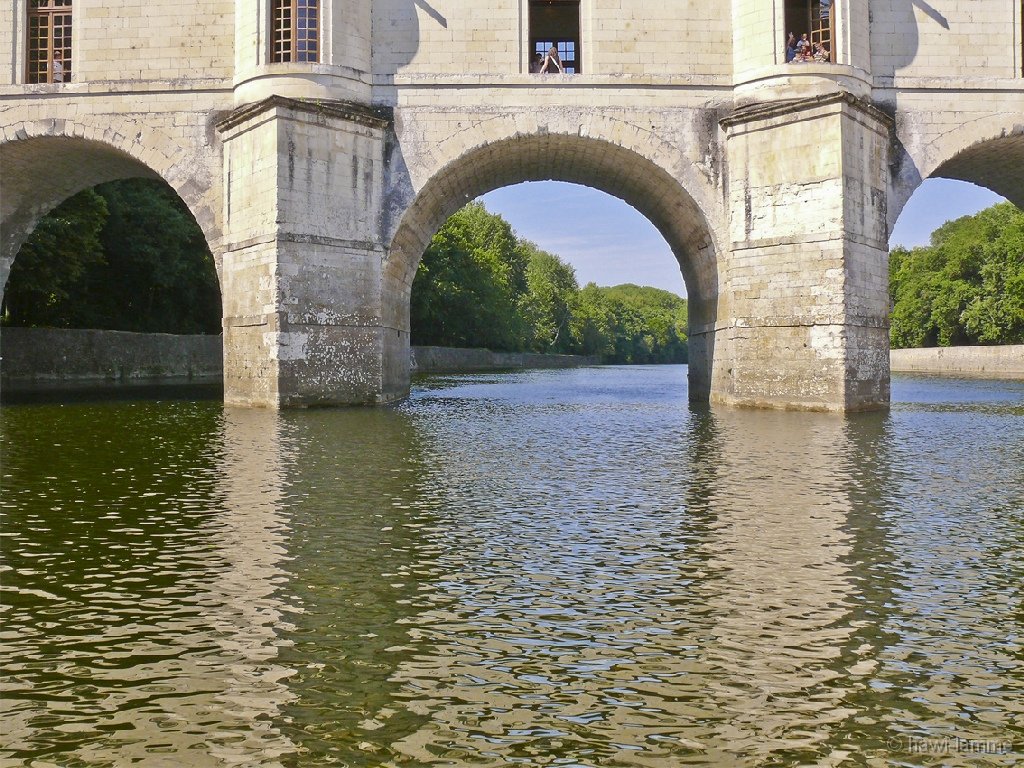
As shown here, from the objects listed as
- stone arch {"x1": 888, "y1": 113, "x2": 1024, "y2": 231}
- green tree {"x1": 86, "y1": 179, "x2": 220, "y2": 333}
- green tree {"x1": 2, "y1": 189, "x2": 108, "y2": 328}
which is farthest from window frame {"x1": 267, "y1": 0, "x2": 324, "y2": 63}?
green tree {"x1": 86, "y1": 179, "x2": 220, "y2": 333}

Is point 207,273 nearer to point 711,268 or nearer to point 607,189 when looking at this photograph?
point 607,189

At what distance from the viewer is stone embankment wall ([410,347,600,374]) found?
51.8 metres

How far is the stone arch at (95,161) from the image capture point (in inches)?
774

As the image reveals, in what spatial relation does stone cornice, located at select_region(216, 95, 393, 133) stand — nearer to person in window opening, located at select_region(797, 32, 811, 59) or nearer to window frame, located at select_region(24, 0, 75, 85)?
window frame, located at select_region(24, 0, 75, 85)

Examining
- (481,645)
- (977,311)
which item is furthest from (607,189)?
(977,311)

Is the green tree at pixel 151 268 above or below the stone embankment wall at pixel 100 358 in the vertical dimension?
above

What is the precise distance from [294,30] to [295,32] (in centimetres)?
4

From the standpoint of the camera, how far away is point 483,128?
19297 millimetres

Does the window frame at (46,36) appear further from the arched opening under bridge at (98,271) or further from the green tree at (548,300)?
the green tree at (548,300)

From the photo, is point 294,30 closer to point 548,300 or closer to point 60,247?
point 60,247

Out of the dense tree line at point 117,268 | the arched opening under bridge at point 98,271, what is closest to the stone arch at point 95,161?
the arched opening under bridge at point 98,271

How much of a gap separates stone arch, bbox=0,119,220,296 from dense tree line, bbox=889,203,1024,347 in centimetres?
4573

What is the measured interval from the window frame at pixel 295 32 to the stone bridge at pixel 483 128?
45 mm

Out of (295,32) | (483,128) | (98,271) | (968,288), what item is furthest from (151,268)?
(968,288)
